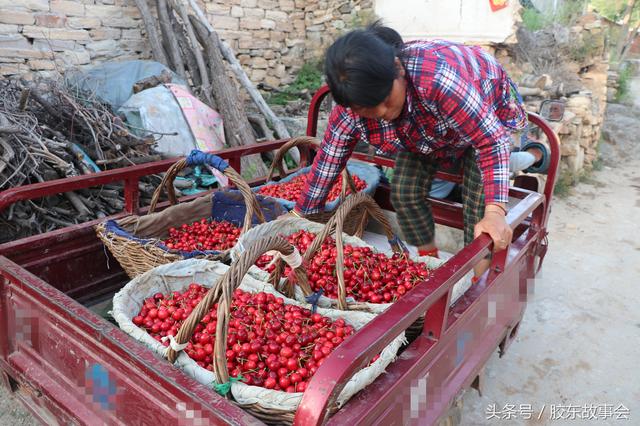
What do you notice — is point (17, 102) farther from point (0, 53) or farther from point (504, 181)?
point (504, 181)

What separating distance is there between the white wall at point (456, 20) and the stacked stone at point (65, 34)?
3.50 metres

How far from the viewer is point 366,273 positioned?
231cm

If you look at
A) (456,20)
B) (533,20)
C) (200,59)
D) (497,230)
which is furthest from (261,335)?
(533,20)

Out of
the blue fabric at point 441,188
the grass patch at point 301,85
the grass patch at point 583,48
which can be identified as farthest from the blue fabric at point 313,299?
the grass patch at point 583,48

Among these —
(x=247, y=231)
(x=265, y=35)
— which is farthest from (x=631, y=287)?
(x=265, y=35)

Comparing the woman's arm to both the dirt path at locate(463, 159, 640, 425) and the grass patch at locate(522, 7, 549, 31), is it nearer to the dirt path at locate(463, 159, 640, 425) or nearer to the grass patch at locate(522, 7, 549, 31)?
the dirt path at locate(463, 159, 640, 425)

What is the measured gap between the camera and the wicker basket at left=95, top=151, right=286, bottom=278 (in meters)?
2.33

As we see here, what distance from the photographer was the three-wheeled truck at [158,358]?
122 cm

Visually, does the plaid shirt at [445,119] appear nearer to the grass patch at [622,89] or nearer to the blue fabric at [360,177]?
the blue fabric at [360,177]

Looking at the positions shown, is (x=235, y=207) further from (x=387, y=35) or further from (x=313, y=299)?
(x=387, y=35)

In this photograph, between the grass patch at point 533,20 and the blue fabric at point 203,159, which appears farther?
the grass patch at point 533,20

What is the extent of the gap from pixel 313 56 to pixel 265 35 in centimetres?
106

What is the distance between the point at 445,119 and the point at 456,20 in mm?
6011

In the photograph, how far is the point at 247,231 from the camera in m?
2.35
